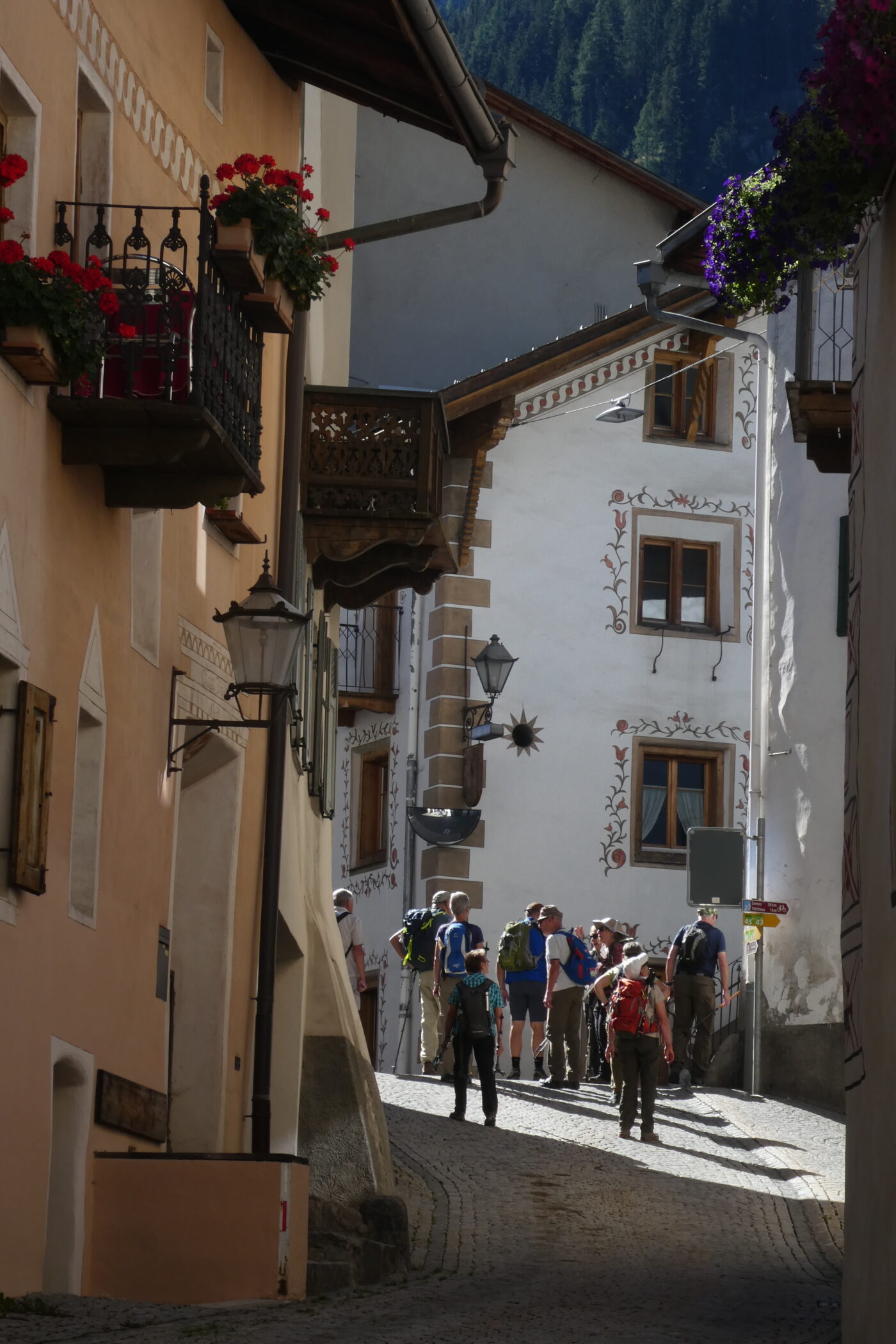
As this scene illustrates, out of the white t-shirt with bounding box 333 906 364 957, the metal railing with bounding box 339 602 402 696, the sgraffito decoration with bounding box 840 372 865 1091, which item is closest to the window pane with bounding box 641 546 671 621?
the metal railing with bounding box 339 602 402 696

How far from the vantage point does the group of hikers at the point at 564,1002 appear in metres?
18.6

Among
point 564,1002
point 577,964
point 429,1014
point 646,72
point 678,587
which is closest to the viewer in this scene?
point 577,964

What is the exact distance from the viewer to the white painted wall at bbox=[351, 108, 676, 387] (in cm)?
3238

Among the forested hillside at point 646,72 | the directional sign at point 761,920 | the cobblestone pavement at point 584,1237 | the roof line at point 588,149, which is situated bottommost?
the cobblestone pavement at point 584,1237

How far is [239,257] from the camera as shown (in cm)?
1220

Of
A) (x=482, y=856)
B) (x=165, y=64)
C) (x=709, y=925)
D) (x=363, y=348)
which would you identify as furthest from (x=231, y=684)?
(x=363, y=348)

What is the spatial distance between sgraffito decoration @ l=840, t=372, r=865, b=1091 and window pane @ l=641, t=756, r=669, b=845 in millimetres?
18451

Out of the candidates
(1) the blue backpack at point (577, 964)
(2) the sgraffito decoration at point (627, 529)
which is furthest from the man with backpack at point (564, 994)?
(2) the sgraffito decoration at point (627, 529)

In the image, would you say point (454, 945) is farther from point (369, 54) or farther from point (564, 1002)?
point (369, 54)

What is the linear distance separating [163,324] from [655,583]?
20.2 metres

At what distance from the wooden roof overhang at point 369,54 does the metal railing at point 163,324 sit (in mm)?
3463

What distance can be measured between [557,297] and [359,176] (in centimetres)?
334

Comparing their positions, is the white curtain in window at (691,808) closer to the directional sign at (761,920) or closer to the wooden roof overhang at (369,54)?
the directional sign at (761,920)

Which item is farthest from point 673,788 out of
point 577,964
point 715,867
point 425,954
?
point 577,964
